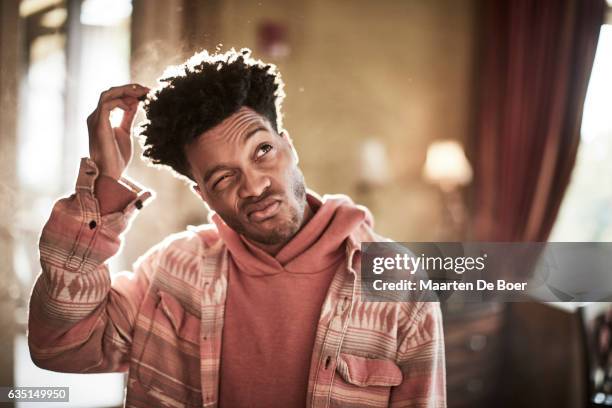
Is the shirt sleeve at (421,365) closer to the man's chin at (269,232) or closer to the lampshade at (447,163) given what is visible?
the man's chin at (269,232)

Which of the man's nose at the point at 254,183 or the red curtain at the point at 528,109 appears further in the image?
the red curtain at the point at 528,109

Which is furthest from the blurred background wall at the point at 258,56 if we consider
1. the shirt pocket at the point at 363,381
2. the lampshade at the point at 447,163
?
the shirt pocket at the point at 363,381

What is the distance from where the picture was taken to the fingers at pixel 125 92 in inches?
36.4

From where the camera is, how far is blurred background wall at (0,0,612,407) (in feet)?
3.25

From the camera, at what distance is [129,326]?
956 mm

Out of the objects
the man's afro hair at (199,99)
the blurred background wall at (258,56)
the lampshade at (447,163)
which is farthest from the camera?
the lampshade at (447,163)

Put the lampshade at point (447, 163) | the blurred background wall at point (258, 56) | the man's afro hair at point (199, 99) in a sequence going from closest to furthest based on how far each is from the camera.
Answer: the man's afro hair at point (199, 99) → the blurred background wall at point (258, 56) → the lampshade at point (447, 163)

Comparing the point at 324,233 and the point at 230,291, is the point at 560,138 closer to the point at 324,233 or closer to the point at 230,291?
the point at 324,233

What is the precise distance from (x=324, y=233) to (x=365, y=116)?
1.08ft

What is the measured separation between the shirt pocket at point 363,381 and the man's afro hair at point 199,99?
438 mm

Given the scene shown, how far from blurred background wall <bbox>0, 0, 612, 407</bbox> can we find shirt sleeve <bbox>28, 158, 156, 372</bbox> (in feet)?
0.28

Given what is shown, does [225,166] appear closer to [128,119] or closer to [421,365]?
[128,119]

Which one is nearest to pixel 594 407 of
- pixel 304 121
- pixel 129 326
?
pixel 304 121

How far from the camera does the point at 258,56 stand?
957 mm
